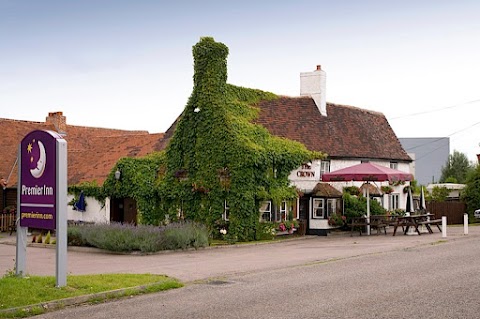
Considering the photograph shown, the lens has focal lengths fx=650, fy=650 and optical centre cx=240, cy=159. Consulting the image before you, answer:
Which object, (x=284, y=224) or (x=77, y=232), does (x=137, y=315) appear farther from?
(x=284, y=224)

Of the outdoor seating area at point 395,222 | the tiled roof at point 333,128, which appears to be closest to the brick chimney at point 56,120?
the tiled roof at point 333,128

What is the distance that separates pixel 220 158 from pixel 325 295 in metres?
15.9

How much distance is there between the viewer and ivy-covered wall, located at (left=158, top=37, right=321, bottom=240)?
27547 mm

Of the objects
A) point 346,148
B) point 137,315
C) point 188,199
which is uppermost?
point 346,148

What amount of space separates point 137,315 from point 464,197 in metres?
36.2

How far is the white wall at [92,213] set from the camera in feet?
106

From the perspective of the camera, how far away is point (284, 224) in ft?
95.5

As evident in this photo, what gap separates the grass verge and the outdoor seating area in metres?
16.9

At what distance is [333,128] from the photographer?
3453 cm

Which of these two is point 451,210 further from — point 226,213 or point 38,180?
point 38,180

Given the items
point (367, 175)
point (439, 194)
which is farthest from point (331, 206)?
point (439, 194)

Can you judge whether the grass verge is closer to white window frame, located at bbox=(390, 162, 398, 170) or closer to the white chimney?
the white chimney

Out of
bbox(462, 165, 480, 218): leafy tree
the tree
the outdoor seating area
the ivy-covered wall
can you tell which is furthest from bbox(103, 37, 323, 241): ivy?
the tree

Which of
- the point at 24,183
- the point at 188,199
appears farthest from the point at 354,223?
the point at 24,183
